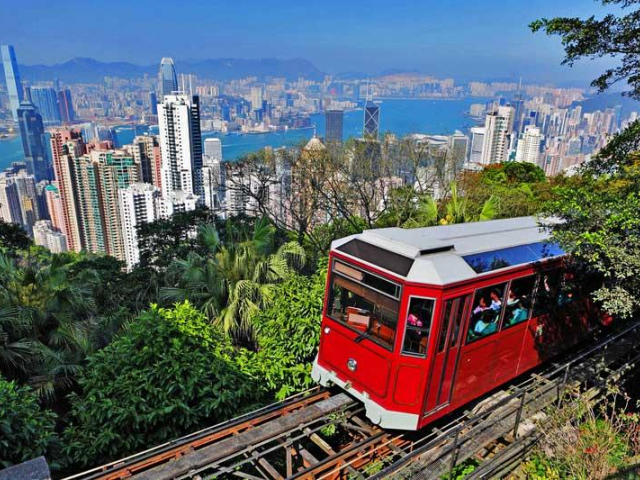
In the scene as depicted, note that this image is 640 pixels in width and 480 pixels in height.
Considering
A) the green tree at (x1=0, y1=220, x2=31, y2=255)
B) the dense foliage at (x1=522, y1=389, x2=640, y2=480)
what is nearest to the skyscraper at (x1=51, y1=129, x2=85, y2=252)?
the green tree at (x1=0, y1=220, x2=31, y2=255)

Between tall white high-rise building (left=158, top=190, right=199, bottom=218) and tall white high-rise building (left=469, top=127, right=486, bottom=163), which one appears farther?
tall white high-rise building (left=469, top=127, right=486, bottom=163)

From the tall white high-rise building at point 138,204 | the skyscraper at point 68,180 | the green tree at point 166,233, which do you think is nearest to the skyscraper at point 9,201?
the skyscraper at point 68,180

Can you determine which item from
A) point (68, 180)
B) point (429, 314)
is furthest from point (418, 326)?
point (68, 180)

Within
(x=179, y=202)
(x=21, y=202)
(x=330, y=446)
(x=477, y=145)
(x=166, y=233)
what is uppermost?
(x=330, y=446)

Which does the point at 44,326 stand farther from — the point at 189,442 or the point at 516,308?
the point at 516,308

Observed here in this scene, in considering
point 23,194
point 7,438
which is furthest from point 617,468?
point 23,194

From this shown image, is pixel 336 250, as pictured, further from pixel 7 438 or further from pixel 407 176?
pixel 407 176

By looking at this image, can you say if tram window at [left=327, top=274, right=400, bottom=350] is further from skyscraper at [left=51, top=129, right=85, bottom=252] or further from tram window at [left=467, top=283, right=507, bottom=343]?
skyscraper at [left=51, top=129, right=85, bottom=252]
